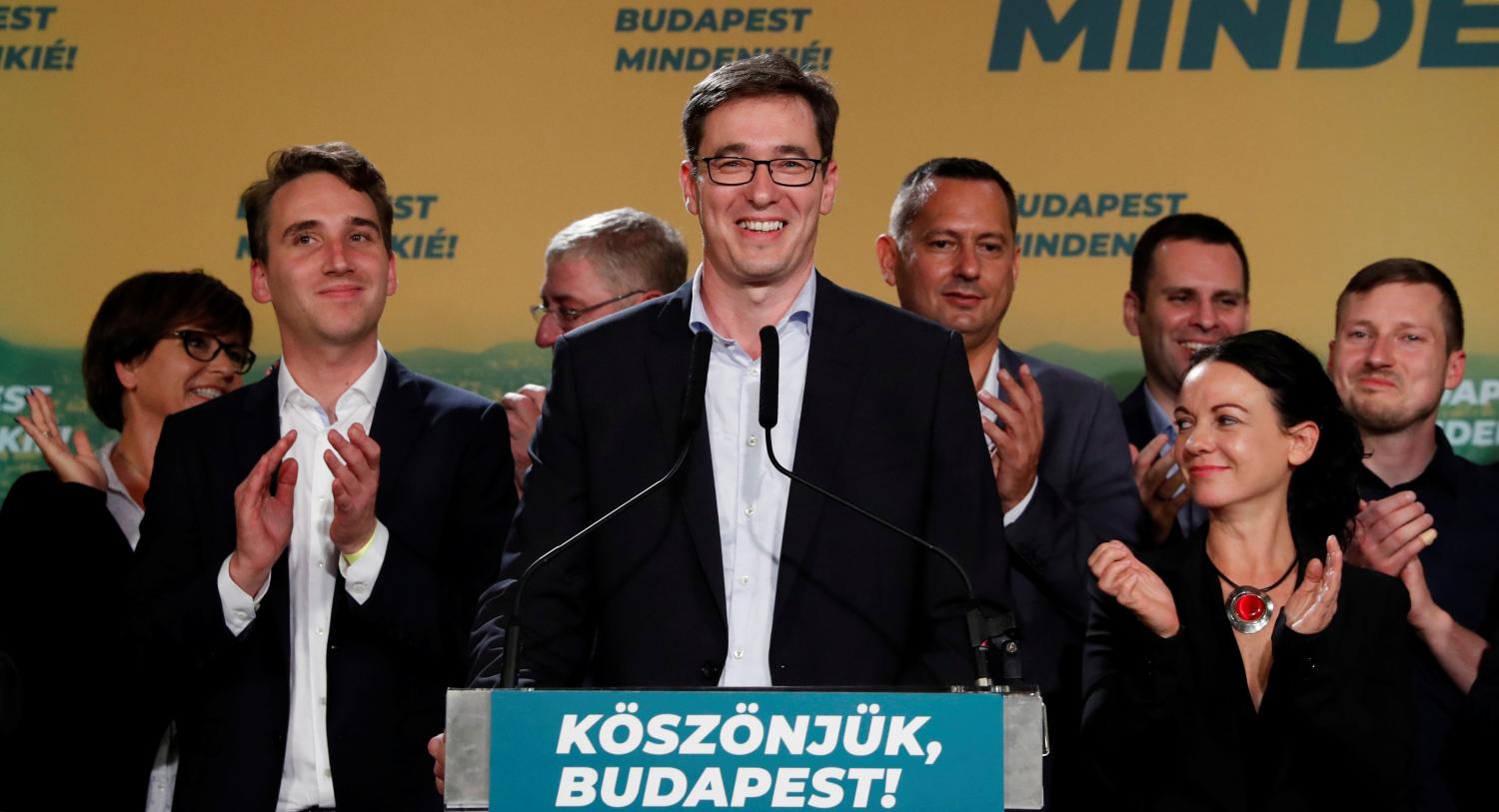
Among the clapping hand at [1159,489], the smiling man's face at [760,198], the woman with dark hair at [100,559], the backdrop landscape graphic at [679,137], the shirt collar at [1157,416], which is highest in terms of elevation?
the backdrop landscape graphic at [679,137]

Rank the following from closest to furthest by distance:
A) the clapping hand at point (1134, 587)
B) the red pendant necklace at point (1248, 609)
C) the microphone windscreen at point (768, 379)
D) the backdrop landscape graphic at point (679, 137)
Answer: the microphone windscreen at point (768, 379)
the clapping hand at point (1134, 587)
the red pendant necklace at point (1248, 609)
the backdrop landscape graphic at point (679, 137)

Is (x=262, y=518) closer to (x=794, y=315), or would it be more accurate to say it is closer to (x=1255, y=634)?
(x=794, y=315)

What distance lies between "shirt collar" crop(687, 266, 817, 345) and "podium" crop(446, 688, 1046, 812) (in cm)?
81

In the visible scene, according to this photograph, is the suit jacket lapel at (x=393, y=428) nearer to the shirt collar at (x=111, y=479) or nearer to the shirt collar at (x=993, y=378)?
the shirt collar at (x=111, y=479)

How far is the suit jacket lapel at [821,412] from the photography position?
2479 mm

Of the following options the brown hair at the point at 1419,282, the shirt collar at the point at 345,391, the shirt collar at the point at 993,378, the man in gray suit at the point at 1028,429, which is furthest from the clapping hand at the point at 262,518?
the brown hair at the point at 1419,282

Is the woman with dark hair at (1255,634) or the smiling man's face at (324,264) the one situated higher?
the smiling man's face at (324,264)

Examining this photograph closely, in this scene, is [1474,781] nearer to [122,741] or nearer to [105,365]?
[122,741]

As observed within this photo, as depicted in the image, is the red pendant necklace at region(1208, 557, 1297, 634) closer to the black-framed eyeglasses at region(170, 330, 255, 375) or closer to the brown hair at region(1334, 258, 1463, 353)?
the brown hair at region(1334, 258, 1463, 353)

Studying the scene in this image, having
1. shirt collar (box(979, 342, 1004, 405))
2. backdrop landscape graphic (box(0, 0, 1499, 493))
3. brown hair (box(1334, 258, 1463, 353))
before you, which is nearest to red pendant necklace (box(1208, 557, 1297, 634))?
shirt collar (box(979, 342, 1004, 405))

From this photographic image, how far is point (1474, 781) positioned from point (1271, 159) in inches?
86.5

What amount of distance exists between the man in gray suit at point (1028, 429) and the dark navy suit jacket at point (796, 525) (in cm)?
58

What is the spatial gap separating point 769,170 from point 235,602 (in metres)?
1.18

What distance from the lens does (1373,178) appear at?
4.75 metres
